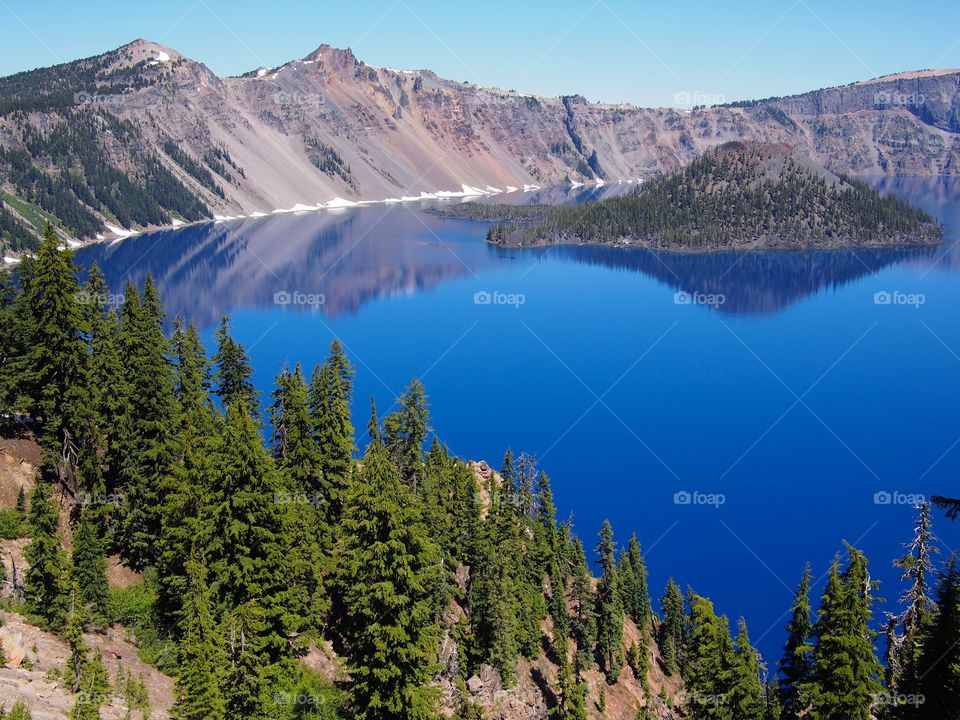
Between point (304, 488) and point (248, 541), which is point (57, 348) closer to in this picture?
point (304, 488)

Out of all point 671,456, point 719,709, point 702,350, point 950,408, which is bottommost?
point 719,709

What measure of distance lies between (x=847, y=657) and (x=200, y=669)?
22.4m

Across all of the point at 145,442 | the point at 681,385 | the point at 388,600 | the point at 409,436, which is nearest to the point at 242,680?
the point at 388,600

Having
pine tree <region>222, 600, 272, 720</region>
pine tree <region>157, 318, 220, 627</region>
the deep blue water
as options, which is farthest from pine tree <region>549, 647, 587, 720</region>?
pine tree <region>222, 600, 272, 720</region>

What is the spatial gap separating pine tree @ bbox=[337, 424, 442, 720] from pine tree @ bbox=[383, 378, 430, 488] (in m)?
19.4

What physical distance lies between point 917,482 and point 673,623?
3602 cm

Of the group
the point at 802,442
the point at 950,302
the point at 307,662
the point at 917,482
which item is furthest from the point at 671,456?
the point at 950,302

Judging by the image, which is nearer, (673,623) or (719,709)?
(719,709)

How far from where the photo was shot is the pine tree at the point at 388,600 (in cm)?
2759

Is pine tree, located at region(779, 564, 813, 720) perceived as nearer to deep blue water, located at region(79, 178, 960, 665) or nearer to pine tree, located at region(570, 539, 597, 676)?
pine tree, located at region(570, 539, 597, 676)

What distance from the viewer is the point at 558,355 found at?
4776 inches

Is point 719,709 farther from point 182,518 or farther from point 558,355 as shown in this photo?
point 558,355

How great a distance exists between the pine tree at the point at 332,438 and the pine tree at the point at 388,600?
14.7m

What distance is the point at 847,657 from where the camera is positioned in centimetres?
2945
